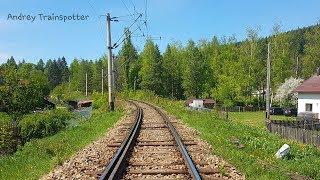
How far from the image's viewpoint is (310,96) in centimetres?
5116

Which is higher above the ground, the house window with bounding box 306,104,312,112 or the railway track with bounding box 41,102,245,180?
the railway track with bounding box 41,102,245,180

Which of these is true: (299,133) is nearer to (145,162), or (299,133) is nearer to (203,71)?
(145,162)

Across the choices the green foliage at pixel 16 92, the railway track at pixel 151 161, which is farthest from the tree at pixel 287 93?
the railway track at pixel 151 161

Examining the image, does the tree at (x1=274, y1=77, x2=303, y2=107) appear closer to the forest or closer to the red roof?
the forest

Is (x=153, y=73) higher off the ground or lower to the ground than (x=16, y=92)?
higher

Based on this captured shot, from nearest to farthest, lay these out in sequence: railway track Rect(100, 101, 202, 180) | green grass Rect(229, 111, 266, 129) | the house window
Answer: railway track Rect(100, 101, 202, 180) < green grass Rect(229, 111, 266, 129) < the house window

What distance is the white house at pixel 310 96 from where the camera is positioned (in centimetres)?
5000

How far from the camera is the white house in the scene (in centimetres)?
5000

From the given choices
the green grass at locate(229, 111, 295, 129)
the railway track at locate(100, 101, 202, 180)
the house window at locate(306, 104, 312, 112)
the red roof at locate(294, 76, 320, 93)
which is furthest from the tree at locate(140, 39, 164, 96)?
the railway track at locate(100, 101, 202, 180)

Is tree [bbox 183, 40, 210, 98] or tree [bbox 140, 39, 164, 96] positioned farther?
tree [bbox 140, 39, 164, 96]

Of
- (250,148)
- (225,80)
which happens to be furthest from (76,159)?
(225,80)

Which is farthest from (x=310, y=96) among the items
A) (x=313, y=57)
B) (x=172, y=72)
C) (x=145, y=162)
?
(x=172, y=72)

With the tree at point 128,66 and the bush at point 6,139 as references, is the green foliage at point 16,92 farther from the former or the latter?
the tree at point 128,66

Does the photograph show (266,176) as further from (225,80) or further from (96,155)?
(225,80)
